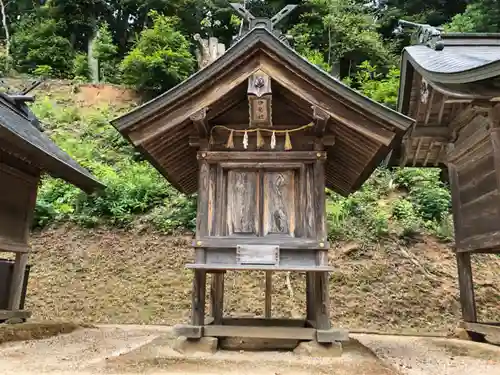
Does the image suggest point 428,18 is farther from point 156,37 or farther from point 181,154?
point 181,154

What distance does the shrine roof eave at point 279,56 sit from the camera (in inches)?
222

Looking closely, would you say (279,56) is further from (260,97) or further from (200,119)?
(200,119)

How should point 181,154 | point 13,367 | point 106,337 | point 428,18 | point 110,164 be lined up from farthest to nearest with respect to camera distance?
point 428,18 → point 110,164 → point 106,337 → point 181,154 → point 13,367

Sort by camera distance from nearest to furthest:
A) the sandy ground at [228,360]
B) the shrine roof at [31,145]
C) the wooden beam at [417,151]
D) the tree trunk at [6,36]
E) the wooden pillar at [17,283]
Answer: the sandy ground at [228,360], the shrine roof at [31,145], the wooden pillar at [17,283], the wooden beam at [417,151], the tree trunk at [6,36]

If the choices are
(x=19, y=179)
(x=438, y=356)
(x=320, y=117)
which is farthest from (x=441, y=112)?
(x=19, y=179)

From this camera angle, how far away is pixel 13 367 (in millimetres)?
4863

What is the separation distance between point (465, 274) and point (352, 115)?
4384mm

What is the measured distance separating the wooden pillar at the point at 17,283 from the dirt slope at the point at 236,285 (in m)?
3.66

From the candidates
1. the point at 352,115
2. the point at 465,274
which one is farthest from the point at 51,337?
the point at 465,274

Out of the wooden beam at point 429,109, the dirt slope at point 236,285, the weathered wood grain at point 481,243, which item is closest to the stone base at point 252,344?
the weathered wood grain at point 481,243

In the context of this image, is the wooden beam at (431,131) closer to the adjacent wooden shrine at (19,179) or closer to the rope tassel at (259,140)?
the rope tassel at (259,140)

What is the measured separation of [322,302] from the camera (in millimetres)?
5855

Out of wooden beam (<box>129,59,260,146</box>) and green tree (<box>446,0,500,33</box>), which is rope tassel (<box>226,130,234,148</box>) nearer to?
wooden beam (<box>129,59,260,146</box>)

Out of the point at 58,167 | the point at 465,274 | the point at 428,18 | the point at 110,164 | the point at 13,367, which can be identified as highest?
the point at 428,18
